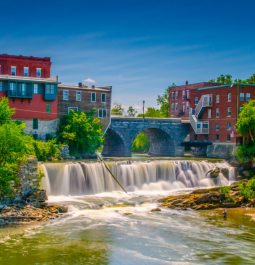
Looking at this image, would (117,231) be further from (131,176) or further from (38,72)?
(38,72)

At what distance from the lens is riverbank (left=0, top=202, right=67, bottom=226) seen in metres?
34.2

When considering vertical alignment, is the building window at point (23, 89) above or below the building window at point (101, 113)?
above

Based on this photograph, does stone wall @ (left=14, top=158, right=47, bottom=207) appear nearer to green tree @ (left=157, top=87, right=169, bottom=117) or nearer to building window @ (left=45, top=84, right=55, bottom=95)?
building window @ (left=45, top=84, right=55, bottom=95)

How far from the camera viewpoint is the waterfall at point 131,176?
155 ft

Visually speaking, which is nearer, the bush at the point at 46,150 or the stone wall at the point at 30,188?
the stone wall at the point at 30,188

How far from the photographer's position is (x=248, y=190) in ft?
148

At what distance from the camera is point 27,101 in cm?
6097

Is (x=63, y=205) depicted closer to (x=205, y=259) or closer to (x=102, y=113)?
(x=205, y=259)

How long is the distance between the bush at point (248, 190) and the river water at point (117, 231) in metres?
4.90

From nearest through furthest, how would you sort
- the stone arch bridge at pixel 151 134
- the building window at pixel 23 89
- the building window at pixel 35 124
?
the building window at pixel 23 89, the building window at pixel 35 124, the stone arch bridge at pixel 151 134

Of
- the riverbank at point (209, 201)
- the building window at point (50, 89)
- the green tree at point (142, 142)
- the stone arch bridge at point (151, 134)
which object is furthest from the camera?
the green tree at point (142, 142)

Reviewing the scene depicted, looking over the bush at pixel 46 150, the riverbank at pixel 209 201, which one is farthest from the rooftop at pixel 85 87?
the riverbank at pixel 209 201

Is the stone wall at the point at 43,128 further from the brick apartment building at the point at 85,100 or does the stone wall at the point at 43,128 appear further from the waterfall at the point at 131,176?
the waterfall at the point at 131,176

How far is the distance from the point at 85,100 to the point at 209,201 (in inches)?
1190
